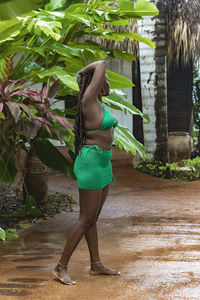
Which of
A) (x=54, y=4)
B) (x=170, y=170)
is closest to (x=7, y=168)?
(x=54, y=4)

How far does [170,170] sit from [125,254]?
5.25 metres

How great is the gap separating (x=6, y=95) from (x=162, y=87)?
5.47m

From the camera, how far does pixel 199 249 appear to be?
4.05 metres

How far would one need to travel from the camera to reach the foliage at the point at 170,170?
893cm

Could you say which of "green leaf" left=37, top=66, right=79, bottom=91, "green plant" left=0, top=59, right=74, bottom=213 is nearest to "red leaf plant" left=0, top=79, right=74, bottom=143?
"green plant" left=0, top=59, right=74, bottom=213

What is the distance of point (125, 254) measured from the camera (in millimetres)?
3883

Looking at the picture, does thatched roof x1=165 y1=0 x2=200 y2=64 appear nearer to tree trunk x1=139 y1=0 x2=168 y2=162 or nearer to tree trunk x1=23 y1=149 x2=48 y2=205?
tree trunk x1=139 y1=0 x2=168 y2=162

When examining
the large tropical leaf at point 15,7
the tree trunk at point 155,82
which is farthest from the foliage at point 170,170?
the large tropical leaf at point 15,7

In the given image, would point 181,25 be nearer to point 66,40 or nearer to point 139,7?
point 66,40

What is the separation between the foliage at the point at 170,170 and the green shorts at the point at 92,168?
5.90 m

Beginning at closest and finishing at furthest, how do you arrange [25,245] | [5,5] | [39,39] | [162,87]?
1. [5,5]
2. [25,245]
3. [39,39]
4. [162,87]

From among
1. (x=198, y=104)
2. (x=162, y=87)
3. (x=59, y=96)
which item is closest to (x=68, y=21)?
(x=59, y=96)

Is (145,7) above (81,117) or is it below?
above

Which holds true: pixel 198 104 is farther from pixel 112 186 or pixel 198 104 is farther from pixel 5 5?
pixel 5 5
